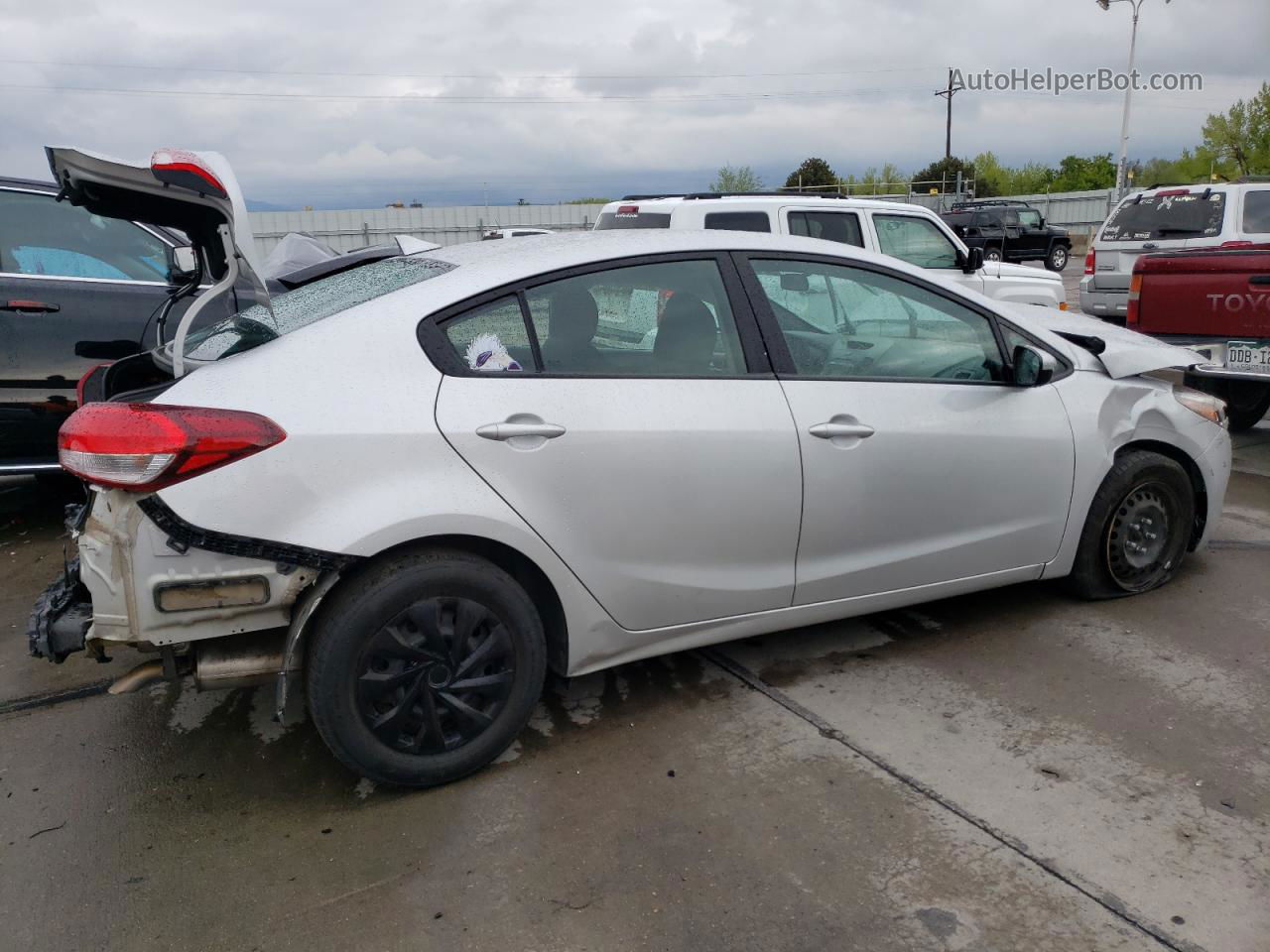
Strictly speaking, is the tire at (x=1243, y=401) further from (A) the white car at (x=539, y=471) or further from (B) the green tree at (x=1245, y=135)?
(B) the green tree at (x=1245, y=135)

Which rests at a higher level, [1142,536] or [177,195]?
[177,195]

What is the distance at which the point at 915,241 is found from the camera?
8.22m

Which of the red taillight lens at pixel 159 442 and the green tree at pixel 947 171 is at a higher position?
the green tree at pixel 947 171

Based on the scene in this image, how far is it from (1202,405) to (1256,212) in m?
7.53

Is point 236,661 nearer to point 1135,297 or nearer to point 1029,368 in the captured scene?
point 1029,368

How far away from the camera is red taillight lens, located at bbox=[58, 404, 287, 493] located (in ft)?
8.55

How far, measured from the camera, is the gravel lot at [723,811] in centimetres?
249

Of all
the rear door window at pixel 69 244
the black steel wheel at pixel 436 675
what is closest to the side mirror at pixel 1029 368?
the black steel wheel at pixel 436 675

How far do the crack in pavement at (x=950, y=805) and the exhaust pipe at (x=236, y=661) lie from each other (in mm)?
1659

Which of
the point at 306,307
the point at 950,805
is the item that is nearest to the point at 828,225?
the point at 306,307

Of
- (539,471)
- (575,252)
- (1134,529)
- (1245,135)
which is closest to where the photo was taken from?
(539,471)

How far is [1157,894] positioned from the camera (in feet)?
8.34

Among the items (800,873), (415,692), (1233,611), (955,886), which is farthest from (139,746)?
(1233,611)

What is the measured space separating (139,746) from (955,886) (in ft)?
8.54
